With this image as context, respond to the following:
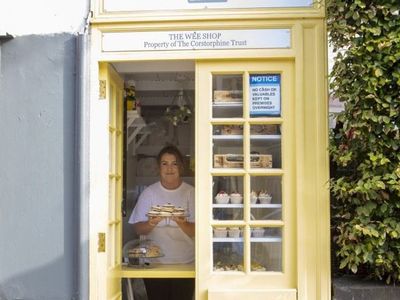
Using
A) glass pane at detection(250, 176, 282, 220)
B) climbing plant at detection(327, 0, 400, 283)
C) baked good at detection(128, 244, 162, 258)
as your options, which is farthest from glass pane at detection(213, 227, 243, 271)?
baked good at detection(128, 244, 162, 258)

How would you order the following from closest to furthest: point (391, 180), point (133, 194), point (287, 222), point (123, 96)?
point (391, 180), point (287, 222), point (123, 96), point (133, 194)

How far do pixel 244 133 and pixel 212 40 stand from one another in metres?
0.72

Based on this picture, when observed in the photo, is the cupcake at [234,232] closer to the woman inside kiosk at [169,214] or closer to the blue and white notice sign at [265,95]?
the blue and white notice sign at [265,95]

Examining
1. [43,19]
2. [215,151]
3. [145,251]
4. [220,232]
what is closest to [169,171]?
[145,251]

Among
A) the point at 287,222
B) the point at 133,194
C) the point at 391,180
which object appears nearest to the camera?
the point at 391,180

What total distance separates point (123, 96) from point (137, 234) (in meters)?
1.31

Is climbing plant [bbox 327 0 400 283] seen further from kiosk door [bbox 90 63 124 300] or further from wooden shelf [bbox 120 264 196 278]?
kiosk door [bbox 90 63 124 300]

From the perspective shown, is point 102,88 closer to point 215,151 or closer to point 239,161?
point 215,151

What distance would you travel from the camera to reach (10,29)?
397 cm

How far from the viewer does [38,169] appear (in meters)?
3.92

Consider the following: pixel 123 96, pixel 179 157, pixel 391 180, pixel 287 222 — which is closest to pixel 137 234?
pixel 179 157

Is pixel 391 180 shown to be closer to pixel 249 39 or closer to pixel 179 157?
pixel 249 39

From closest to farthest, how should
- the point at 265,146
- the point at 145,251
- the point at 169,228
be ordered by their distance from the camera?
the point at 265,146 → the point at 145,251 → the point at 169,228

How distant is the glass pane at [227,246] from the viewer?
3.98 meters
